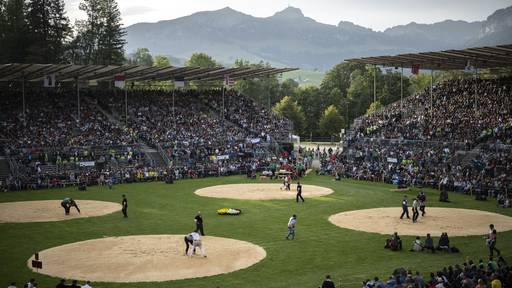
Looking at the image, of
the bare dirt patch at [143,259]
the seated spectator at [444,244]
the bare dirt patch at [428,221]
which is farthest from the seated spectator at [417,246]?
the bare dirt patch at [143,259]

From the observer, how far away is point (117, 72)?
56312 mm

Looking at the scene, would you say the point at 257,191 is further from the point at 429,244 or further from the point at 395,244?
the point at 429,244

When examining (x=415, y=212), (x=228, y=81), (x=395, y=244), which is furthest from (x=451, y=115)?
(x=395, y=244)

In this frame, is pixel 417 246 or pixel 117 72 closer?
pixel 417 246

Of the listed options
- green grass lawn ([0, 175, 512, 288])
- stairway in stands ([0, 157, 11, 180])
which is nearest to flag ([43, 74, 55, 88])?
stairway in stands ([0, 157, 11, 180])

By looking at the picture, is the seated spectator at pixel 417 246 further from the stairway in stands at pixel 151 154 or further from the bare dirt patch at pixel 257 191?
the stairway in stands at pixel 151 154

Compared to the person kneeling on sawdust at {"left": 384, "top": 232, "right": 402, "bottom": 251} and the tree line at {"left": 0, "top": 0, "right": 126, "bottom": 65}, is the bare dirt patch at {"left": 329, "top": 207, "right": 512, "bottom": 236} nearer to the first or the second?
the person kneeling on sawdust at {"left": 384, "top": 232, "right": 402, "bottom": 251}

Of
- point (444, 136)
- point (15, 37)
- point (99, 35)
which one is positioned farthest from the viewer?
point (99, 35)

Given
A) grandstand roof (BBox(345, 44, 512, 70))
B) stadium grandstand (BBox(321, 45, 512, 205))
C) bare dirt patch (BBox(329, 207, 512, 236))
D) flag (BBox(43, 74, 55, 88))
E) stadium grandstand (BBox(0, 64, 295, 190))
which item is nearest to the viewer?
bare dirt patch (BBox(329, 207, 512, 236))

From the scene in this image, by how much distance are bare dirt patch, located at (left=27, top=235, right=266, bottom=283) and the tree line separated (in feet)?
165

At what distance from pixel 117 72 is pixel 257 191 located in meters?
21.0

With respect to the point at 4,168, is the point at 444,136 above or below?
above

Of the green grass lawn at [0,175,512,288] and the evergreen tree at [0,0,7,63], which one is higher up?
the evergreen tree at [0,0,7,63]

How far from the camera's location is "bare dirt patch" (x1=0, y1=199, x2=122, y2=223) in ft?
Answer: 109
